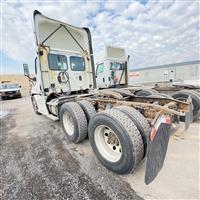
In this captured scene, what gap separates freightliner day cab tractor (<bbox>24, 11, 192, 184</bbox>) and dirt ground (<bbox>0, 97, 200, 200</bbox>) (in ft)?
0.83

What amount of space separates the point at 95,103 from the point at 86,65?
258cm

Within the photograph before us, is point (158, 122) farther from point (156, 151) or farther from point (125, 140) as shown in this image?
point (125, 140)

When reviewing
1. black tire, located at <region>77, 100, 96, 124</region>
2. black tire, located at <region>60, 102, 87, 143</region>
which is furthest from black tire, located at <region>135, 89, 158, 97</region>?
black tire, located at <region>60, 102, 87, 143</region>

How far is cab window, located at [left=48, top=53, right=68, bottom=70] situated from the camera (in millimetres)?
4492

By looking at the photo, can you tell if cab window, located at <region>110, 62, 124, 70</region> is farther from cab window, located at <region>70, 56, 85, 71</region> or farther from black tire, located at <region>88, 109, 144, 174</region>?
black tire, located at <region>88, 109, 144, 174</region>

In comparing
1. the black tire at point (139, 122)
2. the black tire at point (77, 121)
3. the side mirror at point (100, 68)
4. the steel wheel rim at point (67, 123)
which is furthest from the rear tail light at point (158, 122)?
the side mirror at point (100, 68)

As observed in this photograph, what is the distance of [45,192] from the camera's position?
1.86 m

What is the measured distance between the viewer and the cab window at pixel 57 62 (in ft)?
14.7

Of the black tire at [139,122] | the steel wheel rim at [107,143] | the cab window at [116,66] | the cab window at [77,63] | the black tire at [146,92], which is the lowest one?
the steel wheel rim at [107,143]

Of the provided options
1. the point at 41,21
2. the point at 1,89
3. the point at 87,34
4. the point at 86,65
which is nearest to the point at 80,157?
the point at 86,65

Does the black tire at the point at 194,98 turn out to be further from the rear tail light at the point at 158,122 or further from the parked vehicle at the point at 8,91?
the parked vehicle at the point at 8,91

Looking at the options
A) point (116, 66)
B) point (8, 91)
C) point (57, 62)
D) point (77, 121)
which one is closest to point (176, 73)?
point (116, 66)

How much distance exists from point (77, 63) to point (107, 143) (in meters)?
3.77

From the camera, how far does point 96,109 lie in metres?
3.54
